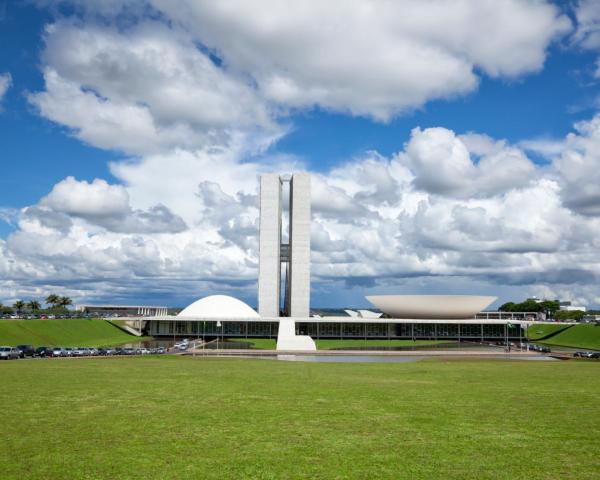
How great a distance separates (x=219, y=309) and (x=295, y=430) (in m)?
79.3

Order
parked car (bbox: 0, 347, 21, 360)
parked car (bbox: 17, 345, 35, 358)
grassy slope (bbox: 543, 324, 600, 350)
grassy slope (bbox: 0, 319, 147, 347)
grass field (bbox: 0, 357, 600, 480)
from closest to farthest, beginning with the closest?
grass field (bbox: 0, 357, 600, 480)
parked car (bbox: 0, 347, 21, 360)
parked car (bbox: 17, 345, 35, 358)
grassy slope (bbox: 0, 319, 147, 347)
grassy slope (bbox: 543, 324, 600, 350)

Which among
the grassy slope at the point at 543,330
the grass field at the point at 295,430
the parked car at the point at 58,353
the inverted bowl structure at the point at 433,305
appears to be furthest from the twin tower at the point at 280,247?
the grass field at the point at 295,430

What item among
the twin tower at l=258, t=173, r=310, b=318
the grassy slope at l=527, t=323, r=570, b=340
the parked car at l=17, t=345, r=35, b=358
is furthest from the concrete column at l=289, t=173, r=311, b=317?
the parked car at l=17, t=345, r=35, b=358

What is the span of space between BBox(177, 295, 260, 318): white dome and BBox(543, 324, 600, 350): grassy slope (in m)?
45.5

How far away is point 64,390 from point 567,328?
8438cm

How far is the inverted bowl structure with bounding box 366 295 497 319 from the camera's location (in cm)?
8825

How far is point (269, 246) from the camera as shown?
322ft

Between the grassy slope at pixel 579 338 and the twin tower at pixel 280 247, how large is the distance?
1550 inches

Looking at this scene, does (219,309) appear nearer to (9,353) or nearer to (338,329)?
(338,329)

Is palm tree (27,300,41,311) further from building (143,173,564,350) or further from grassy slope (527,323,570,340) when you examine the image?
grassy slope (527,323,570,340)

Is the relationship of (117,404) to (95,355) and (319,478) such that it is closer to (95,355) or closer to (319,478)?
(319,478)

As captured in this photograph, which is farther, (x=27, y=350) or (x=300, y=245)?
(x=300, y=245)

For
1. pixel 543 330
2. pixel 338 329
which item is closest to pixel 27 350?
pixel 338 329

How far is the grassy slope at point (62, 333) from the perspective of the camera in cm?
6016
